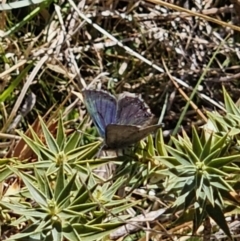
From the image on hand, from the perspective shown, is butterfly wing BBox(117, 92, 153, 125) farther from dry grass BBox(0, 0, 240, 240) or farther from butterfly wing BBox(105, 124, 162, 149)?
dry grass BBox(0, 0, 240, 240)

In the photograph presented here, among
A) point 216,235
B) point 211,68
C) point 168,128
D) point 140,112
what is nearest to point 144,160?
point 140,112

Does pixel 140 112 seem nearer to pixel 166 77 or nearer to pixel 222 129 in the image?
pixel 222 129

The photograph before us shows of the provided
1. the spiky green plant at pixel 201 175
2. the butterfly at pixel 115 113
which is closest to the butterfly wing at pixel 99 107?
the butterfly at pixel 115 113

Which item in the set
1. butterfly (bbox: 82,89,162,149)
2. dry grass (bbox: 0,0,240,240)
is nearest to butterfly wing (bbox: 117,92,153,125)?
butterfly (bbox: 82,89,162,149)

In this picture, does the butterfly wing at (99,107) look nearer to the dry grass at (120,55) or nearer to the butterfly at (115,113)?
the butterfly at (115,113)

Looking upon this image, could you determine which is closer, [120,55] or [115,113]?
[115,113]

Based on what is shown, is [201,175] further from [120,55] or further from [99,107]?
[120,55]

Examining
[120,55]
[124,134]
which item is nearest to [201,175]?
[124,134]
